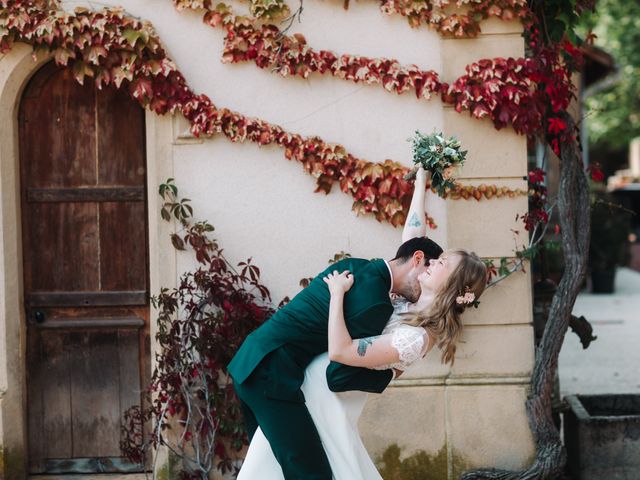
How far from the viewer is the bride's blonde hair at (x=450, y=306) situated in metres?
3.76

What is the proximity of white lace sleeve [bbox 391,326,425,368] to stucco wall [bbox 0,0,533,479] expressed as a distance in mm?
1750

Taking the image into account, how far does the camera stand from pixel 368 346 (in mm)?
3725

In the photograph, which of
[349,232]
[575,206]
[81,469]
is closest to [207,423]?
[81,469]

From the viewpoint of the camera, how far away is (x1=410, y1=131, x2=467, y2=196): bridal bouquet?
14.8ft

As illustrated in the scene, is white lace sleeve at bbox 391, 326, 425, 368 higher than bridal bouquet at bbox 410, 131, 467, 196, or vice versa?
bridal bouquet at bbox 410, 131, 467, 196

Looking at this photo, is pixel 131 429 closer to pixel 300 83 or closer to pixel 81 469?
pixel 81 469

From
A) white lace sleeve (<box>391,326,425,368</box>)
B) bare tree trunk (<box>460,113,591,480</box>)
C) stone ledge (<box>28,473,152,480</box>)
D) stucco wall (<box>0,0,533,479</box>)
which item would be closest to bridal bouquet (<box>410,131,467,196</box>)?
stucco wall (<box>0,0,533,479</box>)

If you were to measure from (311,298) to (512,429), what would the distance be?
6.89 feet

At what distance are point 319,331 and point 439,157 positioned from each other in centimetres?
112

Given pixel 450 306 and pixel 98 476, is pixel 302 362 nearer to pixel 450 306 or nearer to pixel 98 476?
pixel 450 306

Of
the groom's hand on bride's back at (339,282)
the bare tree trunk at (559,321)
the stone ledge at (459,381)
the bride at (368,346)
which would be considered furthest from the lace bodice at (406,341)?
the bare tree trunk at (559,321)

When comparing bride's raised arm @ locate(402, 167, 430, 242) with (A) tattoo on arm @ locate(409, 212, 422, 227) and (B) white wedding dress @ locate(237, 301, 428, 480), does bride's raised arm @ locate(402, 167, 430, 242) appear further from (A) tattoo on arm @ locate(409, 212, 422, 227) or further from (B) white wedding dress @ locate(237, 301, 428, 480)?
(B) white wedding dress @ locate(237, 301, 428, 480)

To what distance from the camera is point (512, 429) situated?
547 centimetres

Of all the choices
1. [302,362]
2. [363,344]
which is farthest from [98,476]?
[363,344]
